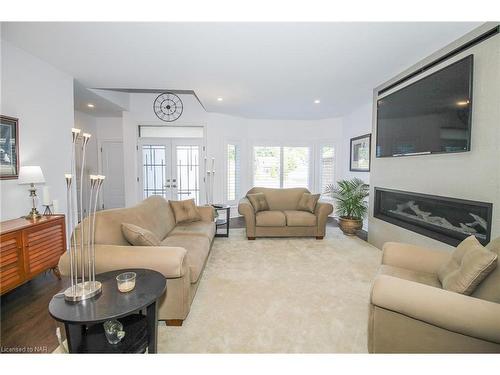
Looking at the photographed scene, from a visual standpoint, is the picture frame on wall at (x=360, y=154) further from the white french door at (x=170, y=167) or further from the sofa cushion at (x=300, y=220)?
the white french door at (x=170, y=167)

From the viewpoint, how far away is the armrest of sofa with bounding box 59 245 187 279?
1.91m

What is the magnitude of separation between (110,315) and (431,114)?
141 inches

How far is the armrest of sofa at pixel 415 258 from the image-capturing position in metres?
2.04

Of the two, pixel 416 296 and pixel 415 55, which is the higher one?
pixel 415 55

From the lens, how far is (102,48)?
9.02ft

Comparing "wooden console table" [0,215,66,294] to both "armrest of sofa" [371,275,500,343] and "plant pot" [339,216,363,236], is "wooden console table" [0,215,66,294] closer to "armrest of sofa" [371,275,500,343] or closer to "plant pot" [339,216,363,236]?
"armrest of sofa" [371,275,500,343]

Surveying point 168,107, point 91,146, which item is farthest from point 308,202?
point 91,146

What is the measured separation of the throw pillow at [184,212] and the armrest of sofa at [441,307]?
2846 millimetres

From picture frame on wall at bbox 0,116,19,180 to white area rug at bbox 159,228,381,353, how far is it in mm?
2425

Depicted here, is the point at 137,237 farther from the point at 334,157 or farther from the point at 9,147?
the point at 334,157

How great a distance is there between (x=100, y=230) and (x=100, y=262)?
1.14 feet

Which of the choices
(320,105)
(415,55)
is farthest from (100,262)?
(320,105)

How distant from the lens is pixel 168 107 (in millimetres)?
5820
